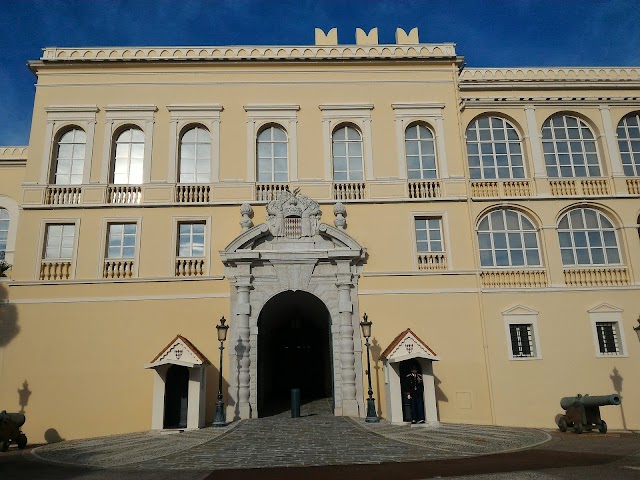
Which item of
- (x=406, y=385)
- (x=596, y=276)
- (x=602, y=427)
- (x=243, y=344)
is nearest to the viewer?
(x=602, y=427)

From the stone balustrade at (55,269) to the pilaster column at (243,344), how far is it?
6230mm

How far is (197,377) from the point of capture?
16.0m

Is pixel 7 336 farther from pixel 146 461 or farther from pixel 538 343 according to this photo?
pixel 538 343

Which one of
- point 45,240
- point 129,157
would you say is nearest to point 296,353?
point 129,157

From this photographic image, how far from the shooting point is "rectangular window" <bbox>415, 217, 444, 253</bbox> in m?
19.2

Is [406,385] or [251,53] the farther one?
[251,53]

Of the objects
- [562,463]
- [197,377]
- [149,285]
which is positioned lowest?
[562,463]

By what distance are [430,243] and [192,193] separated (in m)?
9.25

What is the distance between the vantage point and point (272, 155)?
20.0 m

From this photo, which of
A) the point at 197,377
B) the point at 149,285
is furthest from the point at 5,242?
the point at 197,377

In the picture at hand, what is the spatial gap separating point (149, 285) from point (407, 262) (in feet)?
30.9

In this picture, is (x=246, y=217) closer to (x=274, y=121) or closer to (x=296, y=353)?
(x=274, y=121)

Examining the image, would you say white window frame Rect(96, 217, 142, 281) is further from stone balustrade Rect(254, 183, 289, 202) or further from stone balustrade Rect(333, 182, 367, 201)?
stone balustrade Rect(333, 182, 367, 201)

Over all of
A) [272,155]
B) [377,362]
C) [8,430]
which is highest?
[272,155]
